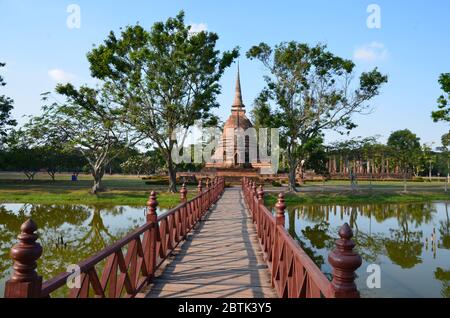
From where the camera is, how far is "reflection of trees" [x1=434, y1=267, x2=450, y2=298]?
7941 mm

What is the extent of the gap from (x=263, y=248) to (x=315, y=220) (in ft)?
37.2

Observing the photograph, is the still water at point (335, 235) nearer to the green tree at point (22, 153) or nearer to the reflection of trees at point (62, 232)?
the reflection of trees at point (62, 232)

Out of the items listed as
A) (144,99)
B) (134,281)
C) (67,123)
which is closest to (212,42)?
(144,99)

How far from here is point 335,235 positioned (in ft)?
46.6

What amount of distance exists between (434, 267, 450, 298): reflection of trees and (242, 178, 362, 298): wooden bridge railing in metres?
4.29

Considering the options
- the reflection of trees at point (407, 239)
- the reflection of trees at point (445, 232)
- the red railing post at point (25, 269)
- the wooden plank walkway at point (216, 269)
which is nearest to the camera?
the red railing post at point (25, 269)

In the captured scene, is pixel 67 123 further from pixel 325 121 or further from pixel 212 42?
pixel 325 121

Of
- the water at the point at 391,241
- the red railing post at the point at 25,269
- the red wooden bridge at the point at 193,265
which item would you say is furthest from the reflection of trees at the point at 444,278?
the red railing post at the point at 25,269

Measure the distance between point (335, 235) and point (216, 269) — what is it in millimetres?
9211

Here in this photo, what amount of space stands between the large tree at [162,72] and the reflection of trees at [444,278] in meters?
17.5

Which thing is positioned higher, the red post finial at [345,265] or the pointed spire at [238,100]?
the pointed spire at [238,100]

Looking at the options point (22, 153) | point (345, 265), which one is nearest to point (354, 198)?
point (345, 265)

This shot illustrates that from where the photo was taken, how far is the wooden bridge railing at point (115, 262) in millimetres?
2627

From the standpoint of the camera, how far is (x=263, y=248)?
7.39 meters
